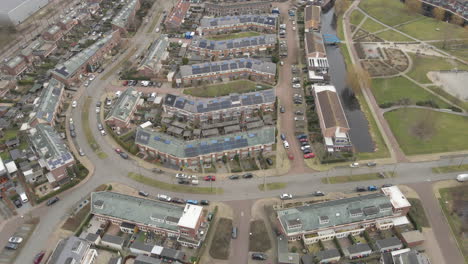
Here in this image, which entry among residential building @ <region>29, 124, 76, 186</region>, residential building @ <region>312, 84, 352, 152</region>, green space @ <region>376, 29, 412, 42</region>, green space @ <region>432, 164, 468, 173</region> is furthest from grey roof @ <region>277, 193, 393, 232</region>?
green space @ <region>376, 29, 412, 42</region>

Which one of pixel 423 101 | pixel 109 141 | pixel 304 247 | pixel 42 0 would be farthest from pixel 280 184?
pixel 42 0

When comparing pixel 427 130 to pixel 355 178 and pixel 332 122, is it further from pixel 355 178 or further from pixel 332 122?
pixel 355 178

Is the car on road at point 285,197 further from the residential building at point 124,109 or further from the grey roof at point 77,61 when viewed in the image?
the grey roof at point 77,61

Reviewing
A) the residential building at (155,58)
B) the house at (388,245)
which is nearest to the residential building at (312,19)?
the residential building at (155,58)

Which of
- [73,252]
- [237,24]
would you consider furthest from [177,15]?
[73,252]

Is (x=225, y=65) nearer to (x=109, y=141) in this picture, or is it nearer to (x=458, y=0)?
(x=109, y=141)
